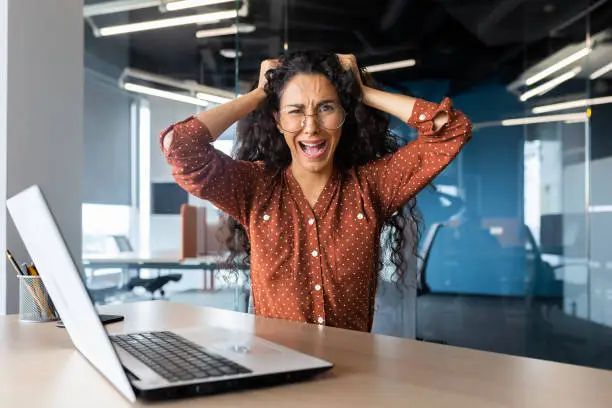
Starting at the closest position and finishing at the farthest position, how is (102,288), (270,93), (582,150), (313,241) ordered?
(313,241), (270,93), (582,150), (102,288)

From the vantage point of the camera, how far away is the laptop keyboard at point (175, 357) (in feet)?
2.33

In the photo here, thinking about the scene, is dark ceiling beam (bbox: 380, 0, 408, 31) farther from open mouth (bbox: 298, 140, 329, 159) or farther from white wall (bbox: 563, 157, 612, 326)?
open mouth (bbox: 298, 140, 329, 159)

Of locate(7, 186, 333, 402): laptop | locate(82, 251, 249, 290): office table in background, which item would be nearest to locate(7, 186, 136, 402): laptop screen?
locate(7, 186, 333, 402): laptop

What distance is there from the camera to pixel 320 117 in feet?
5.27

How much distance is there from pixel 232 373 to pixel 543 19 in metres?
3.16

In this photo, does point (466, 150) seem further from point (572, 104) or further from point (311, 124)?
point (311, 124)

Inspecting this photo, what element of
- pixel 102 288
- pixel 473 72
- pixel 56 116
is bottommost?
pixel 102 288

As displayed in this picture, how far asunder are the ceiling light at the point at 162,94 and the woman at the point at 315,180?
2.17 m

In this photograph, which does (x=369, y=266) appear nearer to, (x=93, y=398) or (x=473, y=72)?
(x=93, y=398)

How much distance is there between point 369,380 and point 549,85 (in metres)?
2.91

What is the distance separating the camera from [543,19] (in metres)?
3.29

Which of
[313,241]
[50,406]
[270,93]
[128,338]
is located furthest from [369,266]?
[50,406]

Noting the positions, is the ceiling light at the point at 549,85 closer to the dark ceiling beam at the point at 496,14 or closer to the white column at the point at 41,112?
the dark ceiling beam at the point at 496,14

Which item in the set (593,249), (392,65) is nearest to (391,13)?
(392,65)
